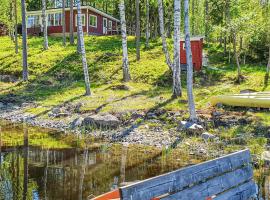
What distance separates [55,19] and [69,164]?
39.8 metres

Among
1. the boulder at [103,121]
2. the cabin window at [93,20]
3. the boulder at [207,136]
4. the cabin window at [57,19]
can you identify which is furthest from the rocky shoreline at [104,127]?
the cabin window at [57,19]

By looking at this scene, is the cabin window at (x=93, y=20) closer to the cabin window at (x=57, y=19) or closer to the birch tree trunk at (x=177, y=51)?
the cabin window at (x=57, y=19)

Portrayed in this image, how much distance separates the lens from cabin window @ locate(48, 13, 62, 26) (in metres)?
49.5

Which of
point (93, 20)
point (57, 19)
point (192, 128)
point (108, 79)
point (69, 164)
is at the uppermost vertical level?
point (57, 19)

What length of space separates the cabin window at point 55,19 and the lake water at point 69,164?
33.8 metres

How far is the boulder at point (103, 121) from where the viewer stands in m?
18.8

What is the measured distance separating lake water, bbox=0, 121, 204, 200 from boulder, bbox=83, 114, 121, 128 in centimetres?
185

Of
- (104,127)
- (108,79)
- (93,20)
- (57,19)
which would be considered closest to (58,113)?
(104,127)

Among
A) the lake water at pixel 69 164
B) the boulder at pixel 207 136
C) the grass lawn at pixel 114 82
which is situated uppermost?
the grass lawn at pixel 114 82

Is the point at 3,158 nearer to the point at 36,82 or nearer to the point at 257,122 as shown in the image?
the point at 257,122

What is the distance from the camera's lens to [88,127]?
18797mm

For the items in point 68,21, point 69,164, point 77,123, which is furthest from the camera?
point 68,21

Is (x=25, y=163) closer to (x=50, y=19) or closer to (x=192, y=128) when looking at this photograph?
(x=192, y=128)

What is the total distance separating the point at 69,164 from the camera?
42.1ft
